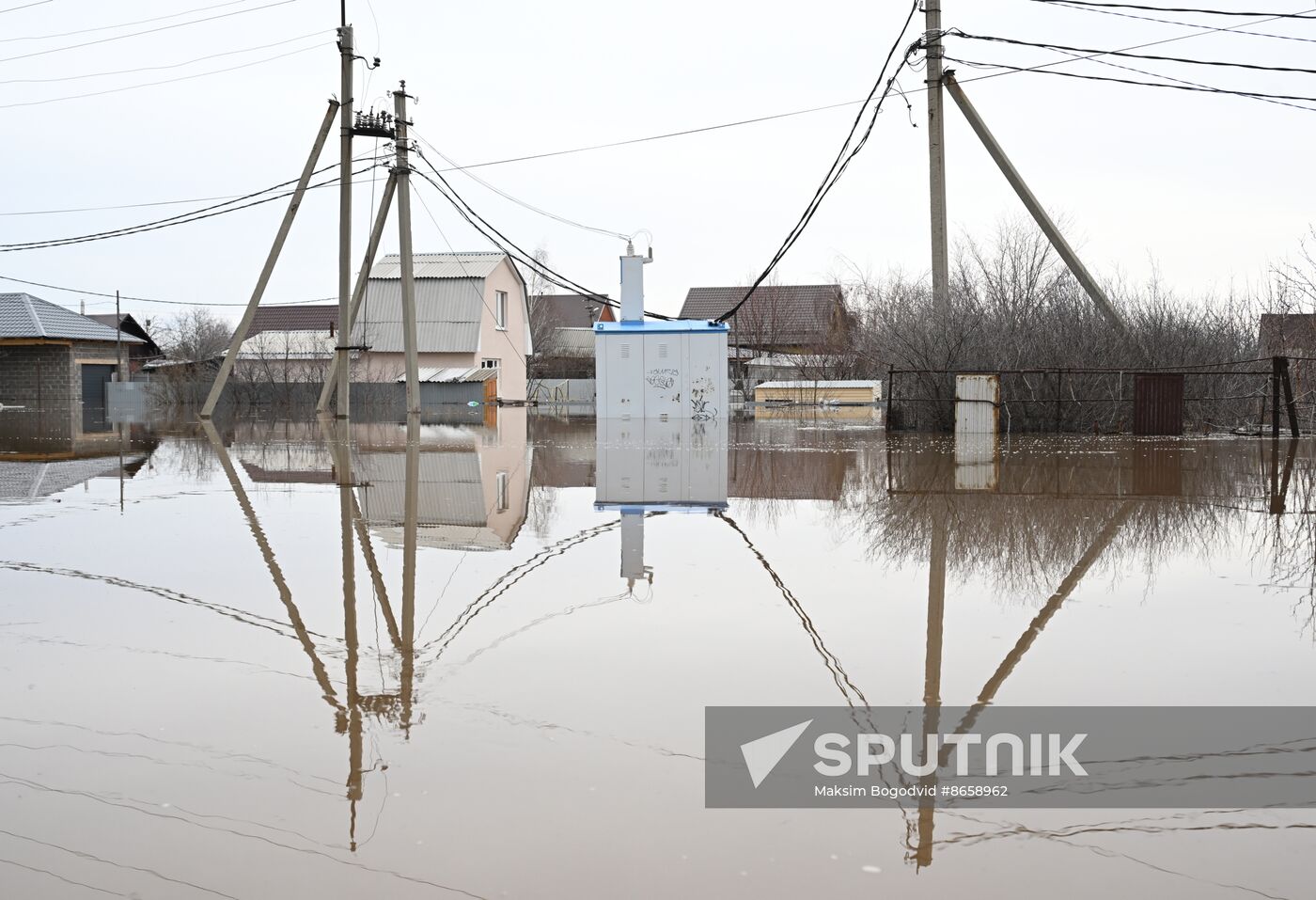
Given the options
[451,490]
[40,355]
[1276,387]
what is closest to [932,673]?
[451,490]

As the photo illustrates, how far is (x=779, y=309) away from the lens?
68188 millimetres

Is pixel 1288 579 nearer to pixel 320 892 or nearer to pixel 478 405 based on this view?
pixel 320 892

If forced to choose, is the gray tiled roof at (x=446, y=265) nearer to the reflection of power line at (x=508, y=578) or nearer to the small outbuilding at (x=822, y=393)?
the small outbuilding at (x=822, y=393)

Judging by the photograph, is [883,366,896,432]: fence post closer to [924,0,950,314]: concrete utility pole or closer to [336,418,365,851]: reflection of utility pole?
[924,0,950,314]: concrete utility pole

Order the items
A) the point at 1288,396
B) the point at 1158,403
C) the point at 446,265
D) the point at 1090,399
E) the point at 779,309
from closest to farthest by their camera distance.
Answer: the point at 1288,396
the point at 1158,403
the point at 1090,399
the point at 446,265
the point at 779,309

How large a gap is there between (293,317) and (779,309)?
38.8 m

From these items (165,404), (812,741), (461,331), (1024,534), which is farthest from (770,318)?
(812,741)

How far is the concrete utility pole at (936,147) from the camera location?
71.8ft

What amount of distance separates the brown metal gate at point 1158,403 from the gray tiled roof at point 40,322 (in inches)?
1753

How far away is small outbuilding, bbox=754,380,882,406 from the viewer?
41625mm

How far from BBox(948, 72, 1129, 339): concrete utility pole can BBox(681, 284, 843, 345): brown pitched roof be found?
37.0 metres

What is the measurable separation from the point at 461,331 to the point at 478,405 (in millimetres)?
4511

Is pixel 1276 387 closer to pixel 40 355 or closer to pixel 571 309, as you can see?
pixel 40 355

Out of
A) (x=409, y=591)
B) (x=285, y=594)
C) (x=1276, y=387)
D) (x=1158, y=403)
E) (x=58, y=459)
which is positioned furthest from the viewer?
(x=1158, y=403)
